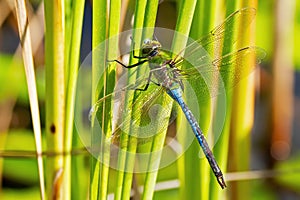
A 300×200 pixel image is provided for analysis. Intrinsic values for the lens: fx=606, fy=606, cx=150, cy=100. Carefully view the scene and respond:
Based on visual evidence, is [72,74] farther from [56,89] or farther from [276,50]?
[276,50]

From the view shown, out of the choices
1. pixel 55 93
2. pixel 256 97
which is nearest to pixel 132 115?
pixel 55 93

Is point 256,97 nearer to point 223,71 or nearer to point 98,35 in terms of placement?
point 223,71

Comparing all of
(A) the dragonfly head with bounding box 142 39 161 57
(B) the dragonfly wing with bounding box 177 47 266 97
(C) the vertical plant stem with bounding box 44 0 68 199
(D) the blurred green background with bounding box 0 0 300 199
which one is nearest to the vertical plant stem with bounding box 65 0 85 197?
(C) the vertical plant stem with bounding box 44 0 68 199

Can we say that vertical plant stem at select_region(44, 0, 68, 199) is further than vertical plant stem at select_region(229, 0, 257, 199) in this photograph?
No

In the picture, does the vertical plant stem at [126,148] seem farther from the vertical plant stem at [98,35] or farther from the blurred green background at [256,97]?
the blurred green background at [256,97]

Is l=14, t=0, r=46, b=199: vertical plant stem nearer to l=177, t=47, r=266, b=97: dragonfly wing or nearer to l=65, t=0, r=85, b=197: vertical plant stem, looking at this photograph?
l=65, t=0, r=85, b=197: vertical plant stem

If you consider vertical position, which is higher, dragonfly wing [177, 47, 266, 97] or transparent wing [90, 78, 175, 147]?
dragonfly wing [177, 47, 266, 97]

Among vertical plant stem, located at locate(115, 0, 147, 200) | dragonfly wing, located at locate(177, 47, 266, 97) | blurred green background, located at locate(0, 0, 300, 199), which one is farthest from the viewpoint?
blurred green background, located at locate(0, 0, 300, 199)
